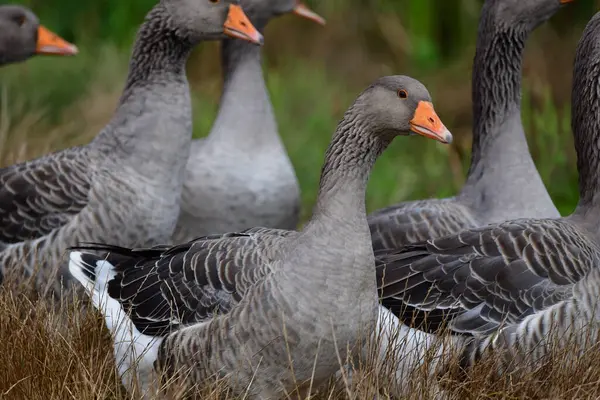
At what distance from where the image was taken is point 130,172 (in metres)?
6.21

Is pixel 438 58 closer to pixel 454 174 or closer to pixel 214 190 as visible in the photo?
pixel 454 174

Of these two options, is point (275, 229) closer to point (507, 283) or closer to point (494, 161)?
point (507, 283)

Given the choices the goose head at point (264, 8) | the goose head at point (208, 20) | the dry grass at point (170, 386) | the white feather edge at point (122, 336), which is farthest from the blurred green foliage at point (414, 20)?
the dry grass at point (170, 386)

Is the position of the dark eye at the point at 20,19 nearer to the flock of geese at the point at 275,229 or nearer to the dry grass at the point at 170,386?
the flock of geese at the point at 275,229

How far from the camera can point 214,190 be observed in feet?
23.3

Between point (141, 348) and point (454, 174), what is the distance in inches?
216

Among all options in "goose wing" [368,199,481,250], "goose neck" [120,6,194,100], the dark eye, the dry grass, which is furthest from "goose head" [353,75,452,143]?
the dark eye

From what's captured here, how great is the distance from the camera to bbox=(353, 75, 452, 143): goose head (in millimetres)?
4805

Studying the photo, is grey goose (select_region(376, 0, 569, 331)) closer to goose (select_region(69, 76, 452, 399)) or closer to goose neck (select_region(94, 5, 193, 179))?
goose neck (select_region(94, 5, 193, 179))

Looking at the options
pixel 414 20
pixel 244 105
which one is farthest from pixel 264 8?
pixel 414 20

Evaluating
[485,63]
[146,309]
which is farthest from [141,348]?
[485,63]

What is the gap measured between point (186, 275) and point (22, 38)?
109 inches

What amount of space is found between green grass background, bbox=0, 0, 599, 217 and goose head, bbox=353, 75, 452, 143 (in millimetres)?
4214

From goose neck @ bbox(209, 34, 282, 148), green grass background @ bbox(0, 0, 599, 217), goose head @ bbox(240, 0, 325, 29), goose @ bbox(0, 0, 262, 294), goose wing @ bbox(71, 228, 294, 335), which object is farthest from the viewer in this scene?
green grass background @ bbox(0, 0, 599, 217)
